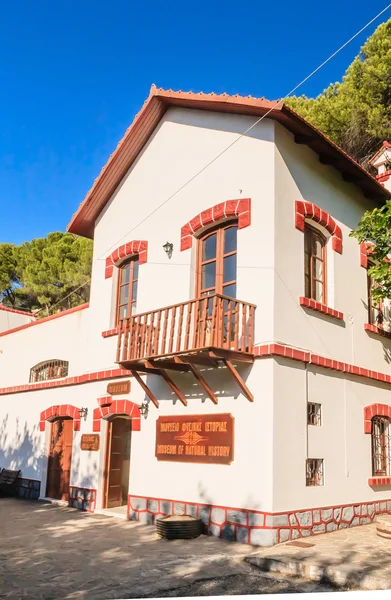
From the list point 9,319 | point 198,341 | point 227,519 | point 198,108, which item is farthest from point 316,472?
point 9,319

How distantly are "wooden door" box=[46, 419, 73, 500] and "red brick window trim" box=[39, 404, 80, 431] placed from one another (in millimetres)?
240

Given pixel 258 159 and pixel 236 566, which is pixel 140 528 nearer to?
pixel 236 566

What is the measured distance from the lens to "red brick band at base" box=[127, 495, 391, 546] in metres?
7.95

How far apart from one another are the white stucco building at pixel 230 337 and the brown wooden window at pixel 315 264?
0.12 ft

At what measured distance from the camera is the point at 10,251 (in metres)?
27.8

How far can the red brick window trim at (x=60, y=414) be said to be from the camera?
1251cm

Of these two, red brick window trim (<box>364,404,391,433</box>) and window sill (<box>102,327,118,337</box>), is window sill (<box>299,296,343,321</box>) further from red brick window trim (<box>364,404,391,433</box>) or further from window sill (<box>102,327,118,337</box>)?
window sill (<box>102,327,118,337</box>)

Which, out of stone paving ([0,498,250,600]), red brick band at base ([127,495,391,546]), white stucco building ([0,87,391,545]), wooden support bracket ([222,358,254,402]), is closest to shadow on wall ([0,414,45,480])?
white stucco building ([0,87,391,545])

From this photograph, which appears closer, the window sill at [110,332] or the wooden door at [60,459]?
the window sill at [110,332]

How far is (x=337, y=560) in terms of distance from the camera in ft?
21.9

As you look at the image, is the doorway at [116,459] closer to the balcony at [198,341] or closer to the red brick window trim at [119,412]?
the red brick window trim at [119,412]

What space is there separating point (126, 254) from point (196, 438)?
4.61 m

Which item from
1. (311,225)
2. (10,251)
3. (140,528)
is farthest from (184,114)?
(10,251)

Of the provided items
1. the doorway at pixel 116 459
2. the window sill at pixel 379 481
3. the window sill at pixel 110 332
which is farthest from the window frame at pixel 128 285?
the window sill at pixel 379 481
